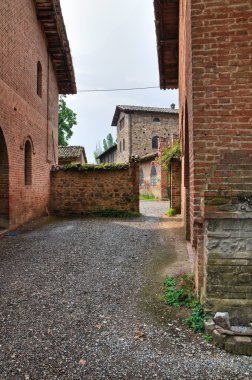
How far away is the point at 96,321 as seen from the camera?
3459 millimetres

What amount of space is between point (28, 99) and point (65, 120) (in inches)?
695

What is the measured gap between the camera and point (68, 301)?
13.0ft

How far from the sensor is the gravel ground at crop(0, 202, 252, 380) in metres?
2.63

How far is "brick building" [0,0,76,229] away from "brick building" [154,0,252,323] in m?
5.96

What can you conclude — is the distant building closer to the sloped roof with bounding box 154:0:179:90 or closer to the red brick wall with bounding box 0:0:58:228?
the sloped roof with bounding box 154:0:179:90

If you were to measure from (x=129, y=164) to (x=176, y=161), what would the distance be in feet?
6.20

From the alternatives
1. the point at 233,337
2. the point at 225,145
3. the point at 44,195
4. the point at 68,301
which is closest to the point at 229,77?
the point at 225,145

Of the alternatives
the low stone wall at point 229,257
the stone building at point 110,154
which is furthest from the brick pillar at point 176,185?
the stone building at point 110,154

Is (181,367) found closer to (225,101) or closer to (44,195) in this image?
(225,101)

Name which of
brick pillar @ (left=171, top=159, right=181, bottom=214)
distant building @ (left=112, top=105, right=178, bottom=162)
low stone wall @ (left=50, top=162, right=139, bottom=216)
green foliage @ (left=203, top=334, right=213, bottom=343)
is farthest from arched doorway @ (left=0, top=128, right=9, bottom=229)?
distant building @ (left=112, top=105, right=178, bottom=162)

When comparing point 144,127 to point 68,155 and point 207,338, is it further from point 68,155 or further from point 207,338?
point 207,338

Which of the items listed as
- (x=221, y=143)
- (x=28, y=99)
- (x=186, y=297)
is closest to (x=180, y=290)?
(x=186, y=297)

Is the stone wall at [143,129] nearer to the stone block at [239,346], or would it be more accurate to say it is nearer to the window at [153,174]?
the window at [153,174]

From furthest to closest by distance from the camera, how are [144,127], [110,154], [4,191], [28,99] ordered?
[110,154], [144,127], [28,99], [4,191]
